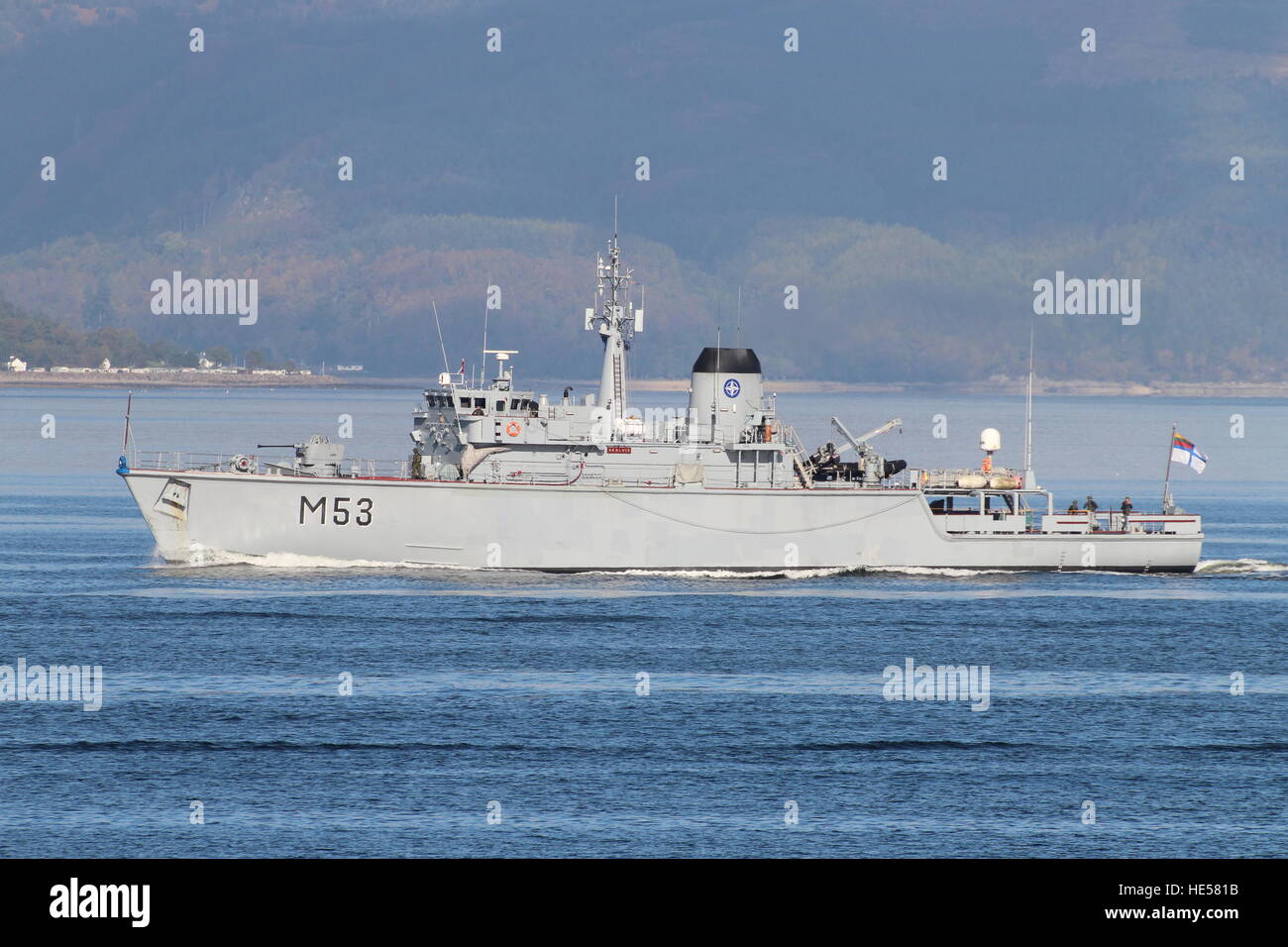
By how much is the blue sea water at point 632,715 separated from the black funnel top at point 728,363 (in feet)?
26.6

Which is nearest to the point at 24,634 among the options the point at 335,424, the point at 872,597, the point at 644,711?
the point at 644,711

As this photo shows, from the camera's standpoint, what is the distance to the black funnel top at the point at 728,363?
183 ft

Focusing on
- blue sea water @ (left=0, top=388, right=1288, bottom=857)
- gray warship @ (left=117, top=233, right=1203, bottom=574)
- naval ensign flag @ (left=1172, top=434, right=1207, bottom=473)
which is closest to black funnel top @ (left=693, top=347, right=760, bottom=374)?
gray warship @ (left=117, top=233, right=1203, bottom=574)

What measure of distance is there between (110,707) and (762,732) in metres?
12.9

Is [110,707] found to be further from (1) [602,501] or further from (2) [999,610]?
(2) [999,610]

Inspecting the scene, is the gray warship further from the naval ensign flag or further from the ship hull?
the naval ensign flag

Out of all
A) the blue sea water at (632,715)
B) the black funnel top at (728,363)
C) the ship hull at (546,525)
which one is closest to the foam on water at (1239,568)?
the blue sea water at (632,715)

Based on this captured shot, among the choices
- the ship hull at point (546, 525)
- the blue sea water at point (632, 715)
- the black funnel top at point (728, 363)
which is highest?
the black funnel top at point (728, 363)

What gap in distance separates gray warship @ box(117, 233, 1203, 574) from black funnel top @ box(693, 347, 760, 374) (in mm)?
68

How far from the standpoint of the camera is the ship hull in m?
50.1

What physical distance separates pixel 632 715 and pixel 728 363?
83.2 feet

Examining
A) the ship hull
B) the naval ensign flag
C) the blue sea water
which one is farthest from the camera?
the naval ensign flag

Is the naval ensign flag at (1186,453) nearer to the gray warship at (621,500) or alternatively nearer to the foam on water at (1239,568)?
the gray warship at (621,500)

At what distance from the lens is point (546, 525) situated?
168 feet
